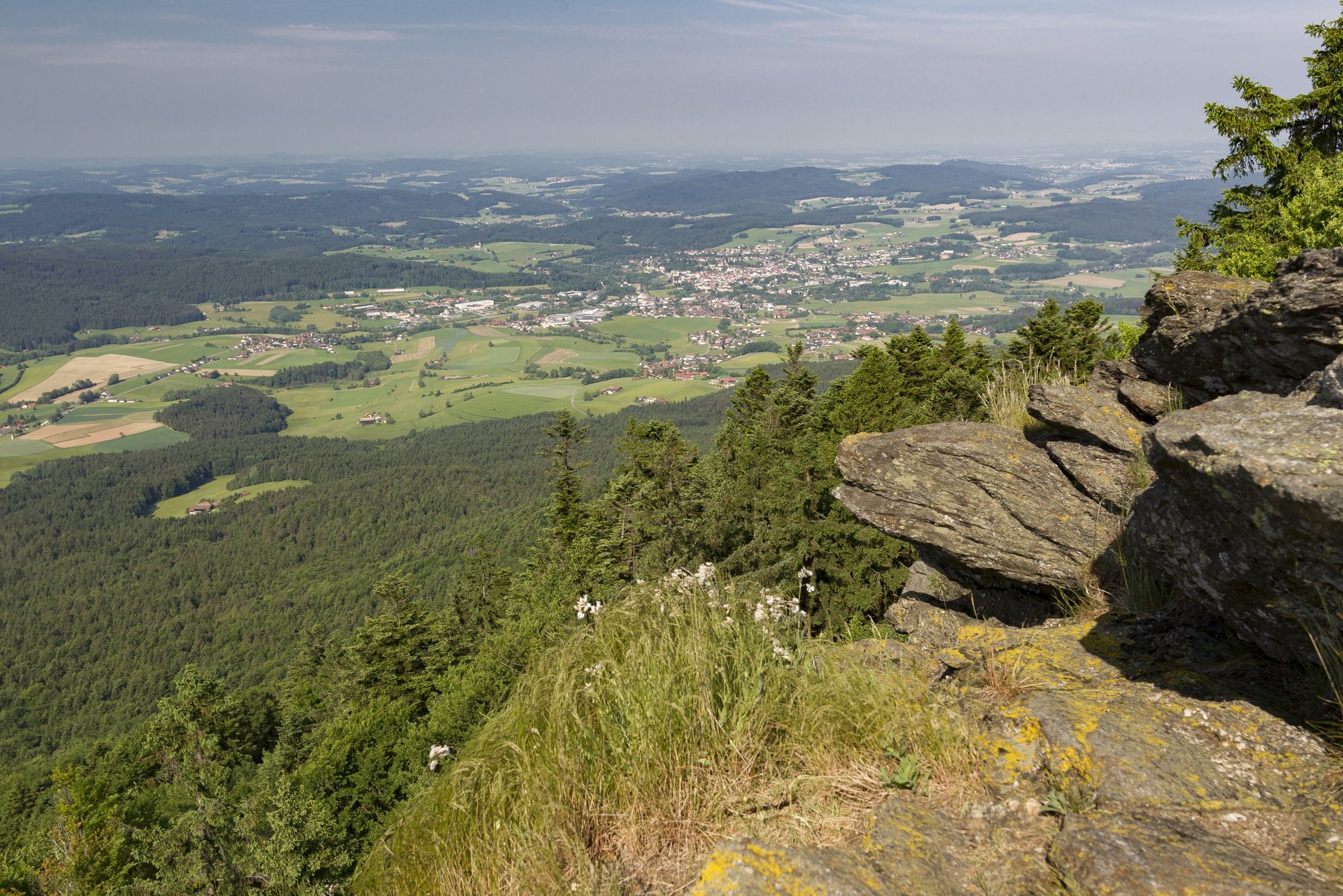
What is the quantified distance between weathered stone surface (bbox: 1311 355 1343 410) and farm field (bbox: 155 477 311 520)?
178 metres

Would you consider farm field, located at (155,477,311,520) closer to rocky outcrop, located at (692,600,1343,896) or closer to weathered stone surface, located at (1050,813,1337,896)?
rocky outcrop, located at (692,600,1343,896)

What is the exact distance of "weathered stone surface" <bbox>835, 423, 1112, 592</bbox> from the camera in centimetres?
686

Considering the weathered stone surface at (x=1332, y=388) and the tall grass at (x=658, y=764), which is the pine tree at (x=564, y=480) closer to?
the tall grass at (x=658, y=764)

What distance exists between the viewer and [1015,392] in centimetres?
→ 927

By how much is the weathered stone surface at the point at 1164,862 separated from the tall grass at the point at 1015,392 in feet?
20.7

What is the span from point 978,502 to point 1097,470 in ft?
4.06

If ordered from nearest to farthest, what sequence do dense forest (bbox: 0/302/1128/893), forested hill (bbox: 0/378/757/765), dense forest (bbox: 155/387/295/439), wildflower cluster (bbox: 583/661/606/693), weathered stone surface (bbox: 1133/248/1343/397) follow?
wildflower cluster (bbox: 583/661/606/693) → weathered stone surface (bbox: 1133/248/1343/397) → dense forest (bbox: 0/302/1128/893) → forested hill (bbox: 0/378/757/765) → dense forest (bbox: 155/387/295/439)

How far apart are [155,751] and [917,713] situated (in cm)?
4400

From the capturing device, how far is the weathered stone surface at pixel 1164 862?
245 centimetres

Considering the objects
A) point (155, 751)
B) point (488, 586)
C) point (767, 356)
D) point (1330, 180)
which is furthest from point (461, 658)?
point (767, 356)

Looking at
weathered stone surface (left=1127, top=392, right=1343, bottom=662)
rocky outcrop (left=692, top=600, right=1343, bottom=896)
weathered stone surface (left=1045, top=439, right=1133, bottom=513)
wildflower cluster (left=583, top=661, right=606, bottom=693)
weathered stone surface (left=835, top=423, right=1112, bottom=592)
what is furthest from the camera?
weathered stone surface (left=835, top=423, right=1112, bottom=592)

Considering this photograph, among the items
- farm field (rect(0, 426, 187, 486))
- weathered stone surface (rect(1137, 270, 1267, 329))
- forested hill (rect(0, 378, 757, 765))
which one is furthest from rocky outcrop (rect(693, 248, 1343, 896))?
farm field (rect(0, 426, 187, 486))

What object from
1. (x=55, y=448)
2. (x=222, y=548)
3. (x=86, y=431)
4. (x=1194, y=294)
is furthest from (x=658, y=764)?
(x=86, y=431)

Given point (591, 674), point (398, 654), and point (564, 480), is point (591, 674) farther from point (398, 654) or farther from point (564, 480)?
point (564, 480)
